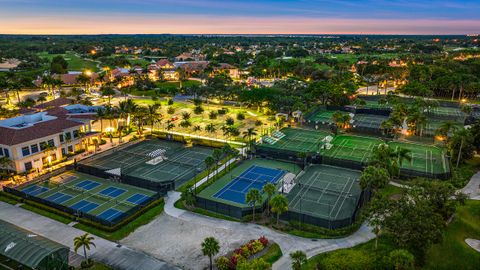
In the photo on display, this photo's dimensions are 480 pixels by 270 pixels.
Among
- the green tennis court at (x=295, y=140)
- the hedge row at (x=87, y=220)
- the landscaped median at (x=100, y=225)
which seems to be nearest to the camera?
the landscaped median at (x=100, y=225)

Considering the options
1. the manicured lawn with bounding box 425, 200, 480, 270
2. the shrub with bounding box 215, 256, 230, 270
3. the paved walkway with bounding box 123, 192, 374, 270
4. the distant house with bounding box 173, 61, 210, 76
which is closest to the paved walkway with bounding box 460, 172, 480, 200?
the manicured lawn with bounding box 425, 200, 480, 270

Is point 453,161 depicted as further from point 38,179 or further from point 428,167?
point 38,179

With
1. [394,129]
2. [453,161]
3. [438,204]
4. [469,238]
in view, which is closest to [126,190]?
[438,204]

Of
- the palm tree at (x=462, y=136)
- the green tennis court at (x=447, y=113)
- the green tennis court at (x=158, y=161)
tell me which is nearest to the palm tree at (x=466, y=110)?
the green tennis court at (x=447, y=113)

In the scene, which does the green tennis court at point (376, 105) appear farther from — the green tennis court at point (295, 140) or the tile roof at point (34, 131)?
the tile roof at point (34, 131)

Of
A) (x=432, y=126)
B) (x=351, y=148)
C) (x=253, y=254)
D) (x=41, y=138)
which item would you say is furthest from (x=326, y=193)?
(x=432, y=126)

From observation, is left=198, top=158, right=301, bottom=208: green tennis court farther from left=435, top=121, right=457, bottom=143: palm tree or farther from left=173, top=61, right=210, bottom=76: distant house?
left=173, top=61, right=210, bottom=76: distant house
